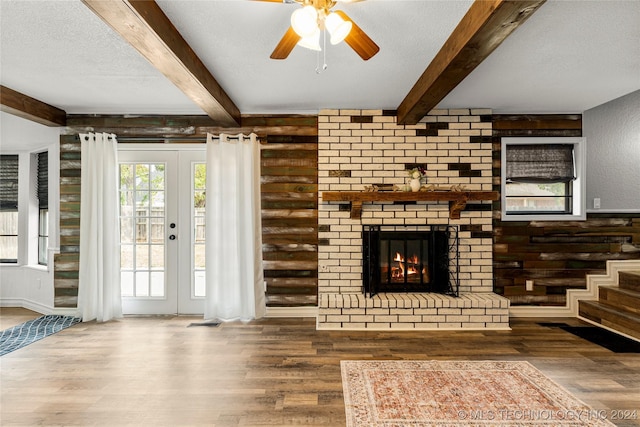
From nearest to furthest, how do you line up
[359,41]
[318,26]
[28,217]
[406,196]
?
[318,26] < [359,41] < [406,196] < [28,217]

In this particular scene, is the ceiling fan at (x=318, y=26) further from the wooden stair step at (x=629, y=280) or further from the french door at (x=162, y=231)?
the wooden stair step at (x=629, y=280)

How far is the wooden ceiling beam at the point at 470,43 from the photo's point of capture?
192 cm

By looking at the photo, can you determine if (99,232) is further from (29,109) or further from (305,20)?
(305,20)

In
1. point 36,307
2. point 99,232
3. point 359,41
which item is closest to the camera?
point 359,41

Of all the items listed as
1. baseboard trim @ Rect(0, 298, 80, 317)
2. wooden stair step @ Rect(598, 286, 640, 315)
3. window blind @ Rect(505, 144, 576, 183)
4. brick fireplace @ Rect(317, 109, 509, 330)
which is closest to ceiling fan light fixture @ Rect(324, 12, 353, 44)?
brick fireplace @ Rect(317, 109, 509, 330)

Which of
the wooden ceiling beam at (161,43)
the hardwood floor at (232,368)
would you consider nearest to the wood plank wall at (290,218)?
the hardwood floor at (232,368)

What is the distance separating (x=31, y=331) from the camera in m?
3.77

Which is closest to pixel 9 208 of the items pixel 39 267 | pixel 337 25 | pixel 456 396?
pixel 39 267

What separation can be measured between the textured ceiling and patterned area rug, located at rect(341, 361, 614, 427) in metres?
2.40

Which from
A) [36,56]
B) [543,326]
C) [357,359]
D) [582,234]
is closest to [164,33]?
[36,56]

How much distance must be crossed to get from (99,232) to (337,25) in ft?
11.7

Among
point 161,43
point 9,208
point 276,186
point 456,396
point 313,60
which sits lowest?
point 456,396

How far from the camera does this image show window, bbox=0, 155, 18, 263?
4848mm

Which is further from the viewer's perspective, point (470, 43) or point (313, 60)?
point (313, 60)
